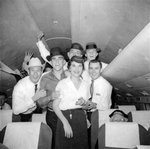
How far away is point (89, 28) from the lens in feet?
13.8

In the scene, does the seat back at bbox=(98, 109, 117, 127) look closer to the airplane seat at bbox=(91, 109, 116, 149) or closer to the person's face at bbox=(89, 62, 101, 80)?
the airplane seat at bbox=(91, 109, 116, 149)

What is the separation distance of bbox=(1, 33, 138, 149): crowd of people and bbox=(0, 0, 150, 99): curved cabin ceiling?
0.59 meters

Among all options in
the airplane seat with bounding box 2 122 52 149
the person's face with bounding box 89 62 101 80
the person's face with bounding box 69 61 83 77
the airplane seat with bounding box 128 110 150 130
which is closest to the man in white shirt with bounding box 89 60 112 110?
the person's face with bounding box 89 62 101 80

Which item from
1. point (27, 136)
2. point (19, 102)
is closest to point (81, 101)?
point (27, 136)

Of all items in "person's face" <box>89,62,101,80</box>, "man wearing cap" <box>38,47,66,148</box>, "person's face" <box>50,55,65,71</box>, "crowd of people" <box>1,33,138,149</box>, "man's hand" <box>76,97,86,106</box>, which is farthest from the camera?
"person's face" <box>89,62,101,80</box>

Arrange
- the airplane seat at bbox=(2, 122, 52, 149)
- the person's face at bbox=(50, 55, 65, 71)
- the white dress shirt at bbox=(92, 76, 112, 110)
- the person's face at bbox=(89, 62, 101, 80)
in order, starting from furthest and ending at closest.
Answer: the person's face at bbox=(89, 62, 101, 80), the white dress shirt at bbox=(92, 76, 112, 110), the person's face at bbox=(50, 55, 65, 71), the airplane seat at bbox=(2, 122, 52, 149)

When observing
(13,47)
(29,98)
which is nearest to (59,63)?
(29,98)

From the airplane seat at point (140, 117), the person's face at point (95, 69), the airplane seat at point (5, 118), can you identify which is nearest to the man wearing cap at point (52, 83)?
the airplane seat at point (5, 118)

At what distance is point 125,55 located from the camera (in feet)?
7.41

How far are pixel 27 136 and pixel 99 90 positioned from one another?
1693 millimetres

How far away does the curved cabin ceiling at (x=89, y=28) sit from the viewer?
2531 millimetres

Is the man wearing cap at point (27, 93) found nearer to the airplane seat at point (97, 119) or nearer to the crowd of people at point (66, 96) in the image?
the crowd of people at point (66, 96)

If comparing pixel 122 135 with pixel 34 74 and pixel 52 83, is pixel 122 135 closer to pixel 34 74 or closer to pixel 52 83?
pixel 52 83

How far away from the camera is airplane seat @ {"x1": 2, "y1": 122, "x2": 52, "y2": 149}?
2047 mm
